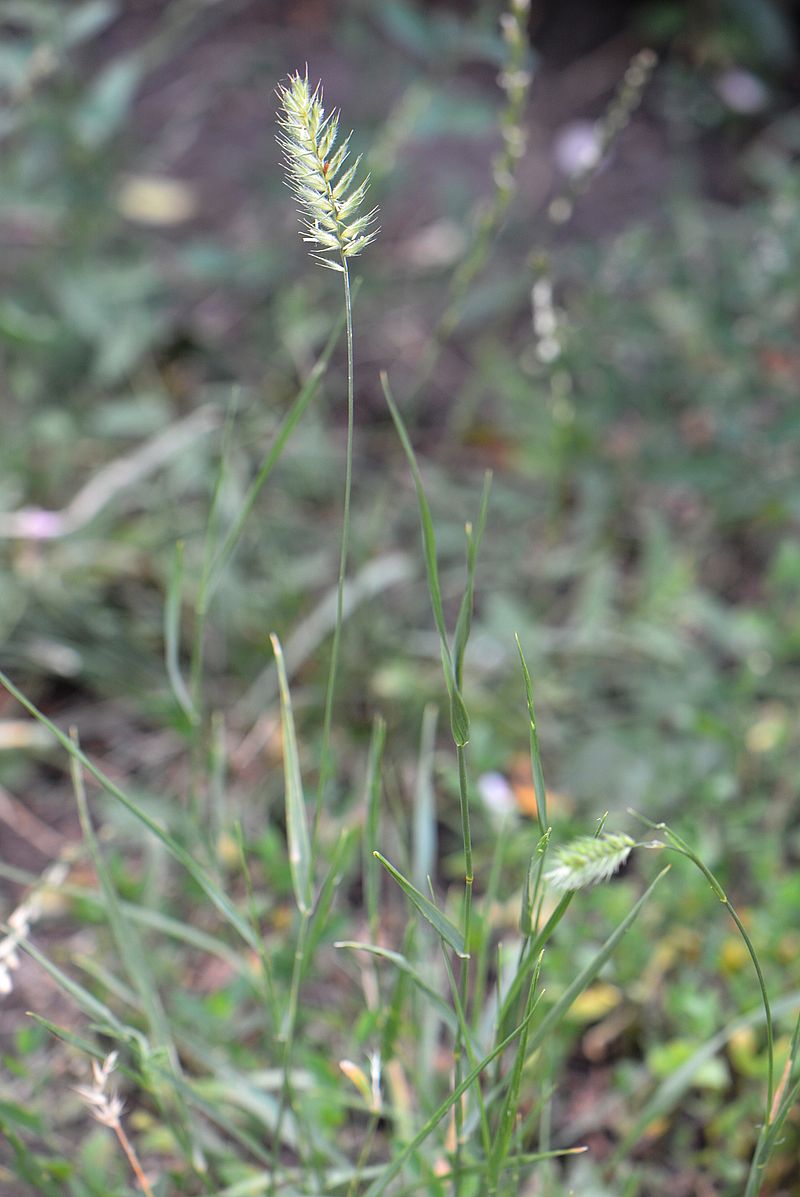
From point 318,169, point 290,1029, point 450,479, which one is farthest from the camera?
point 450,479

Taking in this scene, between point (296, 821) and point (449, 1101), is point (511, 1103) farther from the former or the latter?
point (296, 821)

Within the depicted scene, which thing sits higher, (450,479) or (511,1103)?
(450,479)

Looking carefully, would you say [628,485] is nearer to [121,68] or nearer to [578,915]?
[578,915]

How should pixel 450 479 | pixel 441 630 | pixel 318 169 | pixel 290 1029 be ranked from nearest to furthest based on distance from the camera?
1. pixel 318 169
2. pixel 441 630
3. pixel 290 1029
4. pixel 450 479

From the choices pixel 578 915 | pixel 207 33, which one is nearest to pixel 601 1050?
pixel 578 915

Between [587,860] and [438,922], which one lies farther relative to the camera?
[438,922]

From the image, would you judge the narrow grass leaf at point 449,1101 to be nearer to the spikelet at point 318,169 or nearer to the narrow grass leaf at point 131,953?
the narrow grass leaf at point 131,953

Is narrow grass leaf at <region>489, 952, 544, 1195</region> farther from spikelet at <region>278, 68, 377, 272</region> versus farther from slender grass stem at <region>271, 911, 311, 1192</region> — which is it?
spikelet at <region>278, 68, 377, 272</region>

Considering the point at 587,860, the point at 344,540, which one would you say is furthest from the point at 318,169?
the point at 587,860

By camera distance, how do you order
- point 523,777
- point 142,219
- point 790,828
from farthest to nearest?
1. point 142,219
2. point 523,777
3. point 790,828
